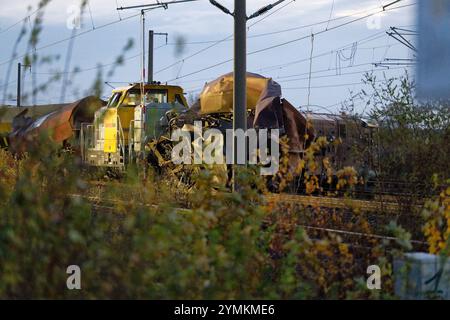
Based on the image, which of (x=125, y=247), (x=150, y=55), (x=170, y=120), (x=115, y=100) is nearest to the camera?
(x=125, y=247)

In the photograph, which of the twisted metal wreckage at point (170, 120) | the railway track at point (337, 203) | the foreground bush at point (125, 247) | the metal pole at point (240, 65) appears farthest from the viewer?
the twisted metal wreckage at point (170, 120)

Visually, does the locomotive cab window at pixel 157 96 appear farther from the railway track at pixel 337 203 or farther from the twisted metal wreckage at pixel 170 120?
the railway track at pixel 337 203

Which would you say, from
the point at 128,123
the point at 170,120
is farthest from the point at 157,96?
the point at 170,120

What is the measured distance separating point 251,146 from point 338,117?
5.57m

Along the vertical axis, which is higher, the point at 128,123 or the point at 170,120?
the point at 128,123

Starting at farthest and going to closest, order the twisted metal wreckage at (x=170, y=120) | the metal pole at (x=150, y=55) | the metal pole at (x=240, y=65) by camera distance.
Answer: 1. the metal pole at (x=150, y=55)
2. the twisted metal wreckage at (x=170, y=120)
3. the metal pole at (x=240, y=65)

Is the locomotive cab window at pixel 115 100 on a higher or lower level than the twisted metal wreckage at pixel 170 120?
higher

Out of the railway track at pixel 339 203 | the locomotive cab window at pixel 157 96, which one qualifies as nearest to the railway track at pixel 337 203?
the railway track at pixel 339 203

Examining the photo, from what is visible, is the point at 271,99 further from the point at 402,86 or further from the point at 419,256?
the point at 419,256

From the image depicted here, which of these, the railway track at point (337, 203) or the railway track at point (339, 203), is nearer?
the railway track at point (337, 203)

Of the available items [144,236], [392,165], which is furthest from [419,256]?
[392,165]

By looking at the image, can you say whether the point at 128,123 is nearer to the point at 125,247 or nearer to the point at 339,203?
the point at 339,203

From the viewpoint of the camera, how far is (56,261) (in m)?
4.93

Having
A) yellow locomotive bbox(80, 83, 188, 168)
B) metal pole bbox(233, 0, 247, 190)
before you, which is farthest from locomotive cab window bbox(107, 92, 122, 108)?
metal pole bbox(233, 0, 247, 190)
